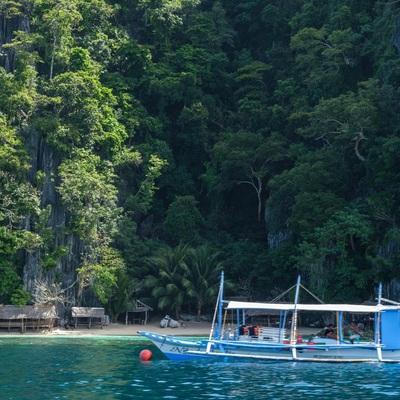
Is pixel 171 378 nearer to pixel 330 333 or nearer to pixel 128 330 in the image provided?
pixel 330 333

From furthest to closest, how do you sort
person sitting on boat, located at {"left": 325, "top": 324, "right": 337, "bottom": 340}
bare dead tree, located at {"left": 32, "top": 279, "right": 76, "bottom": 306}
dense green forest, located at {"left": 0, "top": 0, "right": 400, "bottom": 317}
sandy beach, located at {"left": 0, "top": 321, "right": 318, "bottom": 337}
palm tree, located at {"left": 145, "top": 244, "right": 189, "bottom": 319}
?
1. palm tree, located at {"left": 145, "top": 244, "right": 189, "bottom": 319}
2. bare dead tree, located at {"left": 32, "top": 279, "right": 76, "bottom": 306}
3. dense green forest, located at {"left": 0, "top": 0, "right": 400, "bottom": 317}
4. sandy beach, located at {"left": 0, "top": 321, "right": 318, "bottom": 337}
5. person sitting on boat, located at {"left": 325, "top": 324, "right": 337, "bottom": 340}

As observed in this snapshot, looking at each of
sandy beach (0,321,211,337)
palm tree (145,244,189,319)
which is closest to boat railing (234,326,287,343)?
sandy beach (0,321,211,337)

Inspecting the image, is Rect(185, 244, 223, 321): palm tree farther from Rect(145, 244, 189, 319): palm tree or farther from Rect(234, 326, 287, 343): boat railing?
Rect(234, 326, 287, 343): boat railing

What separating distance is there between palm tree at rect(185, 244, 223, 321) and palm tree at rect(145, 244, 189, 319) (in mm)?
520

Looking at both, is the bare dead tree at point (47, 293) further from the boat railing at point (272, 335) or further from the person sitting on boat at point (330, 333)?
the person sitting on boat at point (330, 333)

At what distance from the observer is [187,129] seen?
2085 inches

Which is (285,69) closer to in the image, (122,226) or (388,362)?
(122,226)

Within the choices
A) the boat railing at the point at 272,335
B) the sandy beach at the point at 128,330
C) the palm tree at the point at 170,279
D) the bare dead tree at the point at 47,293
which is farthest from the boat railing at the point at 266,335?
the bare dead tree at the point at 47,293

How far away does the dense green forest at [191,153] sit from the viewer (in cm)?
4156

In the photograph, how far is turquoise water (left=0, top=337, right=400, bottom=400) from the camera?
20.8 m

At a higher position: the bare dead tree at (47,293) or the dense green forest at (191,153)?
the dense green forest at (191,153)

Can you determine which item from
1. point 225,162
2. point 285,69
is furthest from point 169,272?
point 285,69

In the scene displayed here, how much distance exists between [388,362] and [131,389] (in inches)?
428

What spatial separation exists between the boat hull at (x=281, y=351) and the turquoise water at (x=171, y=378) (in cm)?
46
